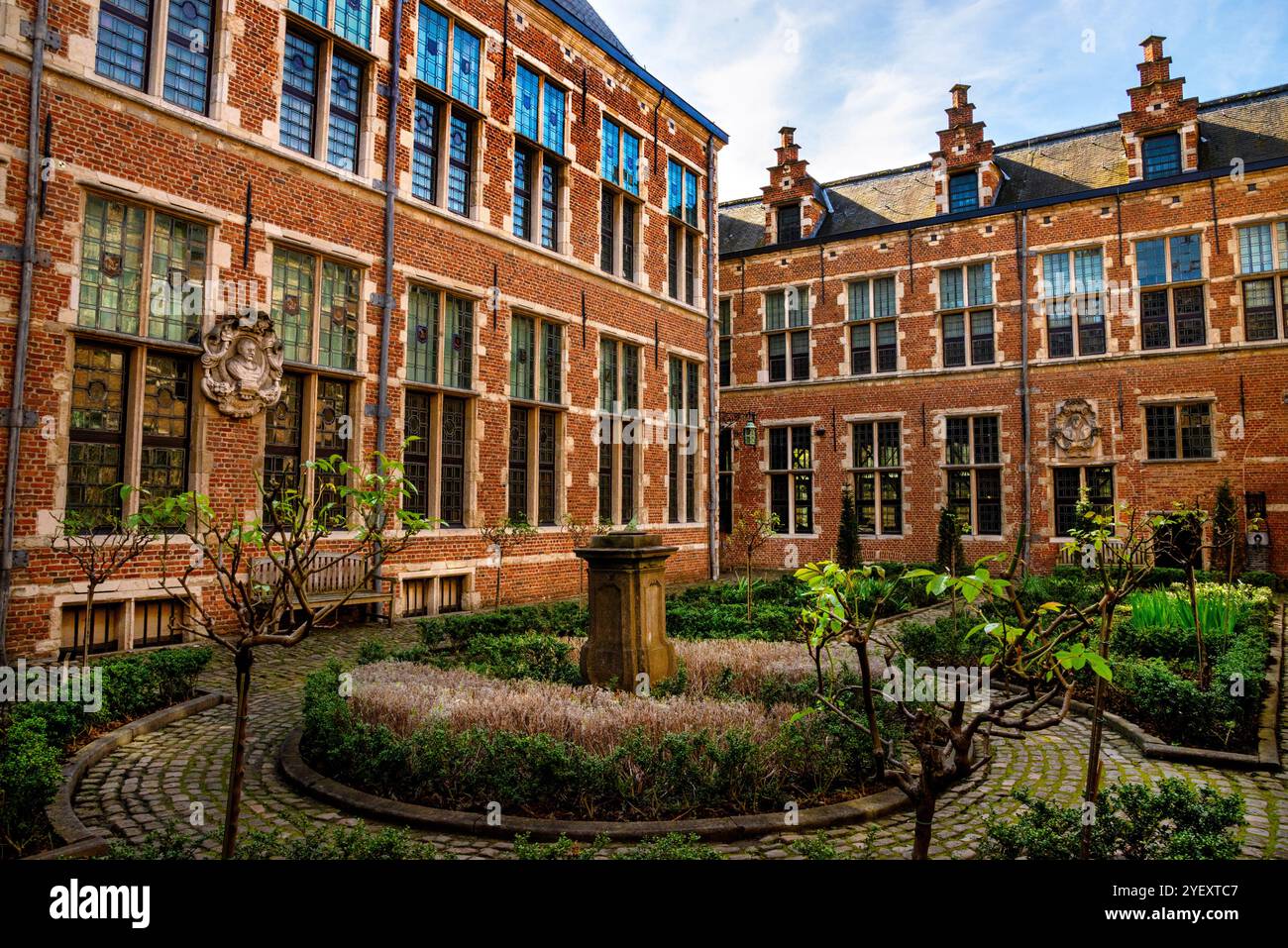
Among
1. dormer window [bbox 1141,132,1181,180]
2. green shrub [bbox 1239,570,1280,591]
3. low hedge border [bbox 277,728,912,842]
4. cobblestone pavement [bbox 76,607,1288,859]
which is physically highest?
dormer window [bbox 1141,132,1181,180]

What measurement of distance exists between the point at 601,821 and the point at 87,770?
3803 mm

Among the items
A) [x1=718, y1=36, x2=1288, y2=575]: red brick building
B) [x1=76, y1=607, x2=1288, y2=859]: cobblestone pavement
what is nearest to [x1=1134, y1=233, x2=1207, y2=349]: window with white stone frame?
[x1=718, y1=36, x2=1288, y2=575]: red brick building

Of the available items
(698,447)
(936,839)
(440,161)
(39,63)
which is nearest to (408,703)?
(936,839)

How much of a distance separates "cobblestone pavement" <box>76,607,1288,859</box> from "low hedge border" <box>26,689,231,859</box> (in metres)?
0.08

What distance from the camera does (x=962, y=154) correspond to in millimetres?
21484

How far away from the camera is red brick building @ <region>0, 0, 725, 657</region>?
8.62 metres

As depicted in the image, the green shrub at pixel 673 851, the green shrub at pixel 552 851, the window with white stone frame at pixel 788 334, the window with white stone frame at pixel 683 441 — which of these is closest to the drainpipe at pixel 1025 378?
the window with white stone frame at pixel 788 334

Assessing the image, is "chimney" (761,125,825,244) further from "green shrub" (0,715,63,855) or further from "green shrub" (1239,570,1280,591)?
"green shrub" (0,715,63,855)

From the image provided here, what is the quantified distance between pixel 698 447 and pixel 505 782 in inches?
626

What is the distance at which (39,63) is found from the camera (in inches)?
333

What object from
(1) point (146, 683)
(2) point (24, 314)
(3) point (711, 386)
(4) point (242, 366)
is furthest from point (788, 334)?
(1) point (146, 683)

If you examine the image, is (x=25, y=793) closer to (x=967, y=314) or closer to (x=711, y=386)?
(x=711, y=386)

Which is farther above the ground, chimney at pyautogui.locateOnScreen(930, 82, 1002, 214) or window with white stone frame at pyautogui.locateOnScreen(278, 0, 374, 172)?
chimney at pyautogui.locateOnScreen(930, 82, 1002, 214)
